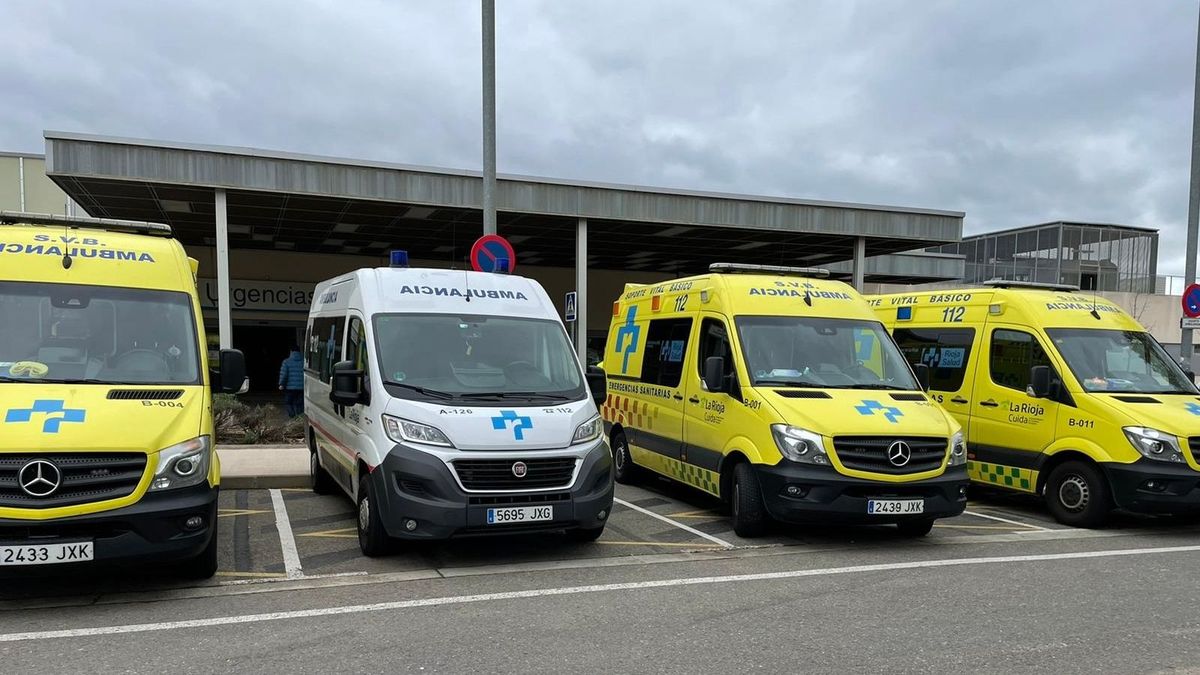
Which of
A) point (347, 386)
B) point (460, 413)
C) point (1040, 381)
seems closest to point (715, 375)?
point (460, 413)

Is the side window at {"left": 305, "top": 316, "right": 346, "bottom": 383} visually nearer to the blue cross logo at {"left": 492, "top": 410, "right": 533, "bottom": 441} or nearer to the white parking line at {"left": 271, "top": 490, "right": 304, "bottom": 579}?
the white parking line at {"left": 271, "top": 490, "right": 304, "bottom": 579}

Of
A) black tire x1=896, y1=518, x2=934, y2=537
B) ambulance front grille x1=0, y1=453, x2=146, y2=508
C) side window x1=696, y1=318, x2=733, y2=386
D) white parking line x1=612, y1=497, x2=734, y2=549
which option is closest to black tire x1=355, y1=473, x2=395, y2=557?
ambulance front grille x1=0, y1=453, x2=146, y2=508

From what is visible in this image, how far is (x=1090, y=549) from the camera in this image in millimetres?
7172

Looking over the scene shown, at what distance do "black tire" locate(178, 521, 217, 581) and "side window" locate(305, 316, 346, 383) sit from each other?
7.18 feet

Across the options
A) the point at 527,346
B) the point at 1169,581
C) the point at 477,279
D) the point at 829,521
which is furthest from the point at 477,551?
the point at 1169,581

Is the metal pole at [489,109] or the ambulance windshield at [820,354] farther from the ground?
the metal pole at [489,109]

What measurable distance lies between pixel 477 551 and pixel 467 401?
1387mm

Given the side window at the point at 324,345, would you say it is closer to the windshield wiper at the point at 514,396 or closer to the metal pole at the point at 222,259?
the windshield wiper at the point at 514,396

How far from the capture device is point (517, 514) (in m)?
5.98

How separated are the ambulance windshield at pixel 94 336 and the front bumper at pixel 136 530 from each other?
1.12 meters

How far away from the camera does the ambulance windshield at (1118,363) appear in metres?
8.34

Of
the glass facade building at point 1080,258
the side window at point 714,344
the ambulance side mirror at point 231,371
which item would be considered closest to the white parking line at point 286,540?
the ambulance side mirror at point 231,371

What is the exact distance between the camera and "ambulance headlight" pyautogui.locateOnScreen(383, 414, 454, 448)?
5934 millimetres

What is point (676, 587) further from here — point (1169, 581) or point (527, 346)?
point (1169, 581)
